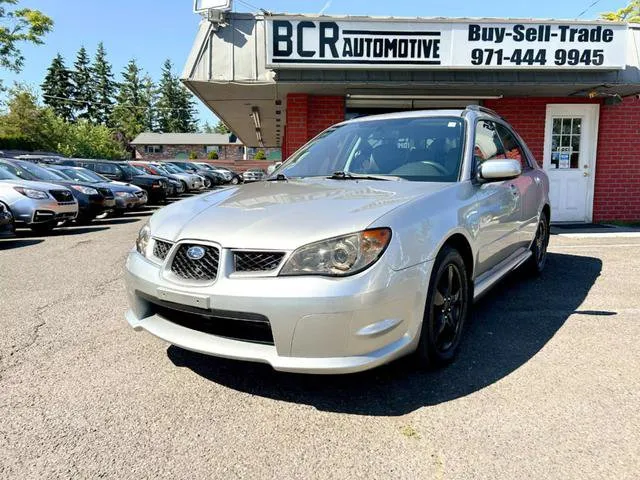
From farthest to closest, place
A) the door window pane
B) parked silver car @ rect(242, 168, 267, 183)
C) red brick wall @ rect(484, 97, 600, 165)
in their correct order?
the door window pane < red brick wall @ rect(484, 97, 600, 165) < parked silver car @ rect(242, 168, 267, 183)

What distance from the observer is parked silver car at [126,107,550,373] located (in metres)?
2.32

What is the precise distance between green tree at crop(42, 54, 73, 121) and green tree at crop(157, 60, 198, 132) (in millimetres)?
15635

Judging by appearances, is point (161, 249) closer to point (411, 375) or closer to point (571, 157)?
point (411, 375)

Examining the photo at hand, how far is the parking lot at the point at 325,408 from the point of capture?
2.12 m

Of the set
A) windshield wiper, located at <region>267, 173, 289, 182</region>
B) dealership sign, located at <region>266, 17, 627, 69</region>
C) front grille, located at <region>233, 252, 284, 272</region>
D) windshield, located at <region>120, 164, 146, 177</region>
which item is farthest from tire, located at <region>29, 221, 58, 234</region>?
front grille, located at <region>233, 252, 284, 272</region>

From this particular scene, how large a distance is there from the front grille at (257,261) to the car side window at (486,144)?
1.93 m

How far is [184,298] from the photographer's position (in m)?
2.50

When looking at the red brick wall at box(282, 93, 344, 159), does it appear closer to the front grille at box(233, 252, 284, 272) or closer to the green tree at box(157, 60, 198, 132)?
the front grille at box(233, 252, 284, 272)

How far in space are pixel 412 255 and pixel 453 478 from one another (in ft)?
3.41

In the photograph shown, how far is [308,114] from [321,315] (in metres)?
7.61

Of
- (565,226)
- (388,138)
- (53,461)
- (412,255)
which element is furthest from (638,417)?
(565,226)

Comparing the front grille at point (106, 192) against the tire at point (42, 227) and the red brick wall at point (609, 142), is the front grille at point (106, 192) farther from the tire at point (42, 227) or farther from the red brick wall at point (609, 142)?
the red brick wall at point (609, 142)

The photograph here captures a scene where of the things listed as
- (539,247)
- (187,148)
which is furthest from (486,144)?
(187,148)

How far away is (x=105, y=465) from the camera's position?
2113 millimetres
